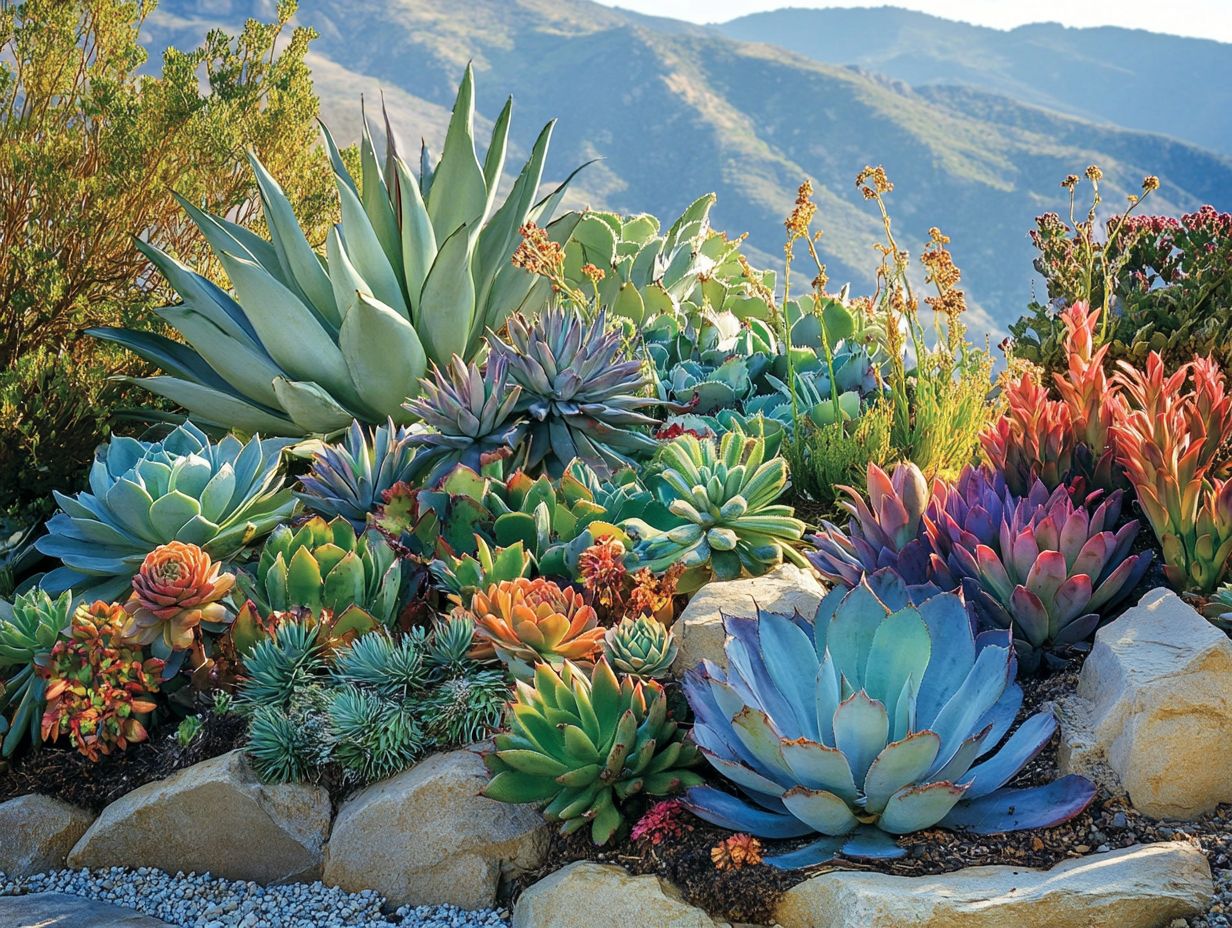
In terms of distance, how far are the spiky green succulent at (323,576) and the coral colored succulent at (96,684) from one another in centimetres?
35

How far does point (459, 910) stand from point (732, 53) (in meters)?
124

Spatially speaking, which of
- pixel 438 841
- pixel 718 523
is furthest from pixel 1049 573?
pixel 438 841

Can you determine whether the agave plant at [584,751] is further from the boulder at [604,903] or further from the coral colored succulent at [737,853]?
the coral colored succulent at [737,853]

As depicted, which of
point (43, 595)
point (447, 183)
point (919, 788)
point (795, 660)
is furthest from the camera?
point (447, 183)

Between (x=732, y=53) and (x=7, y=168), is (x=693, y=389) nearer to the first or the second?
(x=7, y=168)

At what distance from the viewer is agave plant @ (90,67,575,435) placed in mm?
4012

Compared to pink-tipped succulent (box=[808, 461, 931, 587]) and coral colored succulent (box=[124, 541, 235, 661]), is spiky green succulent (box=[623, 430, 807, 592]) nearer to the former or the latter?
pink-tipped succulent (box=[808, 461, 931, 587])

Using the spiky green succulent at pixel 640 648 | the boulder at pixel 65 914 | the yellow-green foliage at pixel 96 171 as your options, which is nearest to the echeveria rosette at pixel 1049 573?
the spiky green succulent at pixel 640 648

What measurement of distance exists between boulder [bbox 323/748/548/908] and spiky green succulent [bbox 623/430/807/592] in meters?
0.84

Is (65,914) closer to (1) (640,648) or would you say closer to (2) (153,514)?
(2) (153,514)

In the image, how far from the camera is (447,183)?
4.58m

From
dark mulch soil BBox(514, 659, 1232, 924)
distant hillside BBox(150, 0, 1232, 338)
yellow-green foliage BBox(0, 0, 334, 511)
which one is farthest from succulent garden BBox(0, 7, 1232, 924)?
distant hillside BBox(150, 0, 1232, 338)

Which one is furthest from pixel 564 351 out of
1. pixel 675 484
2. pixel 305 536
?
pixel 305 536

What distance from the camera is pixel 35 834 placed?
2.84 metres
